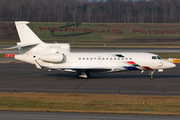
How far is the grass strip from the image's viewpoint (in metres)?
16.8

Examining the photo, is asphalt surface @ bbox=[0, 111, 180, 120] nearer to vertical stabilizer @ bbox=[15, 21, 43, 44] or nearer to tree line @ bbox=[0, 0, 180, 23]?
vertical stabilizer @ bbox=[15, 21, 43, 44]

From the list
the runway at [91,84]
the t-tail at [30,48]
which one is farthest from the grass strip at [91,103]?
the t-tail at [30,48]

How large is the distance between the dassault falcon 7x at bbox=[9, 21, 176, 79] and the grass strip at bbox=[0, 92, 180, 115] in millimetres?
8657

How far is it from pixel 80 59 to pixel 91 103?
1259 centimetres

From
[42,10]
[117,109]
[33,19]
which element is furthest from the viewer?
[42,10]

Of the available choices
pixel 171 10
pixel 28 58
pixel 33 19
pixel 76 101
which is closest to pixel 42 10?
pixel 33 19

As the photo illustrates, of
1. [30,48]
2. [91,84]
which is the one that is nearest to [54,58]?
[30,48]

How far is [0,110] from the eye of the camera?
1691 centimetres

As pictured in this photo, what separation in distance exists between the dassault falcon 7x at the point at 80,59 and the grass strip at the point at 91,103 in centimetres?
866

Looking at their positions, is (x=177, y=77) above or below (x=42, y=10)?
below

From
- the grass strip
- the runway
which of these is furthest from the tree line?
the grass strip

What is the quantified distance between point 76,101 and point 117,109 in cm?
362

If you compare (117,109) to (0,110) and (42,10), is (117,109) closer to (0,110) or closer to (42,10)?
(0,110)

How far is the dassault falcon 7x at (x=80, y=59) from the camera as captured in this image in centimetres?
3006
